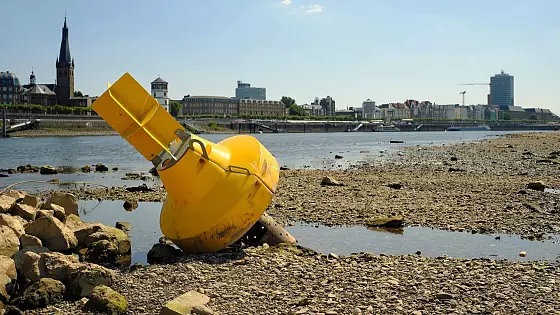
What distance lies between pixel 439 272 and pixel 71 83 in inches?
7676

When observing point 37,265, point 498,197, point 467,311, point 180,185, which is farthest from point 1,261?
point 498,197

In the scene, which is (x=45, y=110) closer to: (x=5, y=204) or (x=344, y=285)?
(x=5, y=204)

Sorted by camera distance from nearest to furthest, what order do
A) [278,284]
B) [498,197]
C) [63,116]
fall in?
[278,284] < [498,197] < [63,116]

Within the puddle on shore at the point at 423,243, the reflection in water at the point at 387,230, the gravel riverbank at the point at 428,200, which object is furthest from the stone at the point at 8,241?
the reflection in water at the point at 387,230

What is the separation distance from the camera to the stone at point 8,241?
32.2 ft

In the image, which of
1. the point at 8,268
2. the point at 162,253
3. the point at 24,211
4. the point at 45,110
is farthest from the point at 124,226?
the point at 45,110

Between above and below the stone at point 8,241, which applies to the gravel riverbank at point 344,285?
below

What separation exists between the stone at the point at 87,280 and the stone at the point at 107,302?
0.58 metres

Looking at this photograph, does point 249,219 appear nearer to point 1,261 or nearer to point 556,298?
point 1,261

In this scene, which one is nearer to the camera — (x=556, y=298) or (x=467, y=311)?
(x=467, y=311)

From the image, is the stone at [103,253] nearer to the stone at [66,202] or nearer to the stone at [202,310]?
the stone at [66,202]

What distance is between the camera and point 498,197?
18484 millimetres

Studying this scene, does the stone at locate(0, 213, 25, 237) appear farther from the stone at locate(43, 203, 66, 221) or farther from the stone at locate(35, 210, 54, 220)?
the stone at locate(43, 203, 66, 221)

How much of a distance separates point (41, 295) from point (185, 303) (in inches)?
89.0
